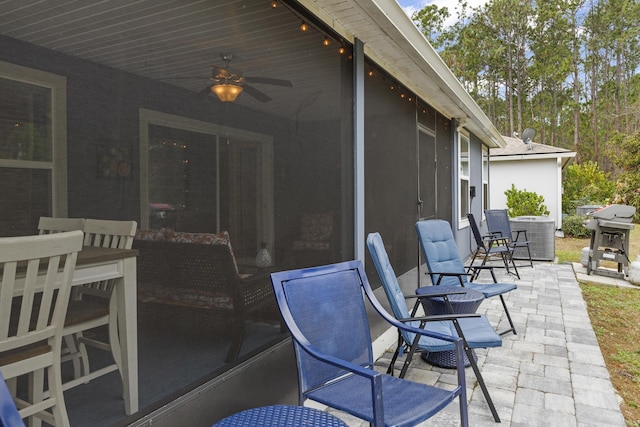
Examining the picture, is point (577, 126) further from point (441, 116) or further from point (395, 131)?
point (395, 131)

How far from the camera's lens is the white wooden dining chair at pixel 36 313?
3.56ft

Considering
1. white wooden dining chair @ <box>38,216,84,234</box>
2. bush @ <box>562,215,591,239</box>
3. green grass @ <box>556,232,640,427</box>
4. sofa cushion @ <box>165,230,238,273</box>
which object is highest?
white wooden dining chair @ <box>38,216,84,234</box>

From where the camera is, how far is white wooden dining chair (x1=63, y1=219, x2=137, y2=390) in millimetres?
1277

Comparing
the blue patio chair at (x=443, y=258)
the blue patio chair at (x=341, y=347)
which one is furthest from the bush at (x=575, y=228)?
the blue patio chair at (x=341, y=347)

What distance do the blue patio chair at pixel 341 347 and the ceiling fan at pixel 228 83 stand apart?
2.65 ft

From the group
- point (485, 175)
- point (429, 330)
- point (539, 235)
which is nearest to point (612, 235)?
point (539, 235)

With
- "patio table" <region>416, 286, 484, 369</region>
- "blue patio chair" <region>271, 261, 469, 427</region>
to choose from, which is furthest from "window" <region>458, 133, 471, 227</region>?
"blue patio chair" <region>271, 261, 469, 427</region>

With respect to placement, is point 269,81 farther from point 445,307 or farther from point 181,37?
point 445,307

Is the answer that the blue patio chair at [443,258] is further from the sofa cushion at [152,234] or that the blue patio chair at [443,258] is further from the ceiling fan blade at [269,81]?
the sofa cushion at [152,234]

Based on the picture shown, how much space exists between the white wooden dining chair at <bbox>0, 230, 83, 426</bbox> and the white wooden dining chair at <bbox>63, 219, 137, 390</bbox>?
0.05 metres

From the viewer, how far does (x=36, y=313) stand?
1159 mm

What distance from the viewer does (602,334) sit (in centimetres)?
388

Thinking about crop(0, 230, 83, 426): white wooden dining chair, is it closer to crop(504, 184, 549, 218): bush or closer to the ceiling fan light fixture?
the ceiling fan light fixture

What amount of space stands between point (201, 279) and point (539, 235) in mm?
7451
